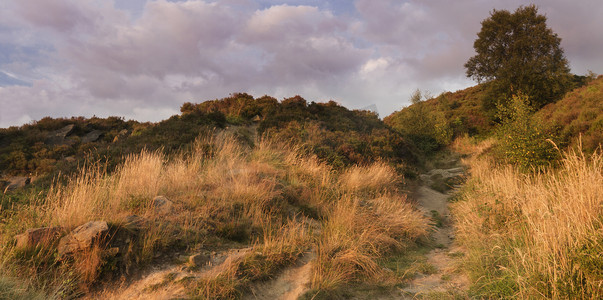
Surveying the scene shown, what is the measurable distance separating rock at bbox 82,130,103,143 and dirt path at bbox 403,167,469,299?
15.8 meters

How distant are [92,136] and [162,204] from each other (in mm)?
13579

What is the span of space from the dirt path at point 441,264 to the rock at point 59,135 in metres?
16.6

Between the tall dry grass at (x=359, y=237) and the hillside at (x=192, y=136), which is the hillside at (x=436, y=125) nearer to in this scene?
the hillside at (x=192, y=136)

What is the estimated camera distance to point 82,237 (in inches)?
165

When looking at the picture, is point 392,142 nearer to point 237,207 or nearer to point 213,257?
point 237,207

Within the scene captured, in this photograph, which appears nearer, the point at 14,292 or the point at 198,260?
the point at 14,292

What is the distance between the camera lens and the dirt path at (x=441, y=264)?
4.29 m

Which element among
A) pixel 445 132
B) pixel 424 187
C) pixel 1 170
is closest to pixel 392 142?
pixel 424 187

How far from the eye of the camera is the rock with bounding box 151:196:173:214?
5.38m

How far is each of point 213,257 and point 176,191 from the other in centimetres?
238

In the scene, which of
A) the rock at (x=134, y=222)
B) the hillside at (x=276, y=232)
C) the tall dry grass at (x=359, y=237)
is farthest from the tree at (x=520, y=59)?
the rock at (x=134, y=222)

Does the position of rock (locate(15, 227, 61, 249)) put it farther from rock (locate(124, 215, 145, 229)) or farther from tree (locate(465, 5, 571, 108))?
tree (locate(465, 5, 571, 108))

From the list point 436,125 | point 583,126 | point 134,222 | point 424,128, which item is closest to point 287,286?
point 134,222

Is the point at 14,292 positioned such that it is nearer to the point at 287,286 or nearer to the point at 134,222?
the point at 134,222
